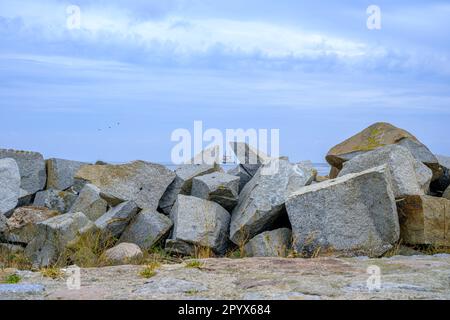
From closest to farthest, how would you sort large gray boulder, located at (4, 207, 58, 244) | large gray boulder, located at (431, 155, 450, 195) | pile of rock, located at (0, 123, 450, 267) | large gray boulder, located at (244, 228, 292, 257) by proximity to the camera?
pile of rock, located at (0, 123, 450, 267) → large gray boulder, located at (244, 228, 292, 257) → large gray boulder, located at (431, 155, 450, 195) → large gray boulder, located at (4, 207, 58, 244)

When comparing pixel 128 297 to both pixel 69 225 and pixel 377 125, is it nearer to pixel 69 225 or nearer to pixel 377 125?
pixel 69 225

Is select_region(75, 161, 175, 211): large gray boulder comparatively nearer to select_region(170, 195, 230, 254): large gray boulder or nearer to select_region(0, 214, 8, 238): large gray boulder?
select_region(170, 195, 230, 254): large gray boulder

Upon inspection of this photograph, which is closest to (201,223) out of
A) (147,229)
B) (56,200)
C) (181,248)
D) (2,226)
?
(181,248)

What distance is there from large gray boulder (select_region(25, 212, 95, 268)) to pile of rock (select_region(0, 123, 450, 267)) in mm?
19

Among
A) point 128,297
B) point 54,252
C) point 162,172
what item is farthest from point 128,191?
point 128,297

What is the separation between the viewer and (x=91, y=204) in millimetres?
12805

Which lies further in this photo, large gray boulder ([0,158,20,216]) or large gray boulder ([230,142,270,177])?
large gray boulder ([0,158,20,216])

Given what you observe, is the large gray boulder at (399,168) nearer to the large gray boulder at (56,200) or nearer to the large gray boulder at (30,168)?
the large gray boulder at (56,200)

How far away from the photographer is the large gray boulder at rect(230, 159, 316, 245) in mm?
10391

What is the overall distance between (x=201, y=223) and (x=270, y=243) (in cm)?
136

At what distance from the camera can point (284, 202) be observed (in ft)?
34.3

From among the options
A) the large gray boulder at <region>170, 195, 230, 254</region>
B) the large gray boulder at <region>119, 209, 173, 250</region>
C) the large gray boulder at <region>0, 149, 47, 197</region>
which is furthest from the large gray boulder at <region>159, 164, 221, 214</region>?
the large gray boulder at <region>0, 149, 47, 197</region>

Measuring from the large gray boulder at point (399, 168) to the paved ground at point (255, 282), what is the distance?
3.76 metres

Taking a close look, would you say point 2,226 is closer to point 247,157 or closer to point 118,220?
point 118,220
